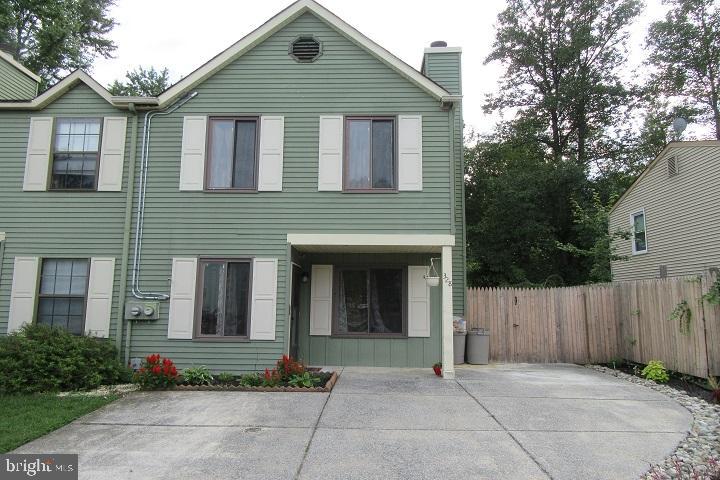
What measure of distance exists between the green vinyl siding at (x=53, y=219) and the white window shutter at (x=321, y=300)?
12.4ft

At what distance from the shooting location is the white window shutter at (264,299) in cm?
879

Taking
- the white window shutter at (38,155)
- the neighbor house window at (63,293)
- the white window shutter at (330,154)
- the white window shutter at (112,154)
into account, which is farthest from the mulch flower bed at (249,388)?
the white window shutter at (38,155)

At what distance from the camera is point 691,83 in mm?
24609

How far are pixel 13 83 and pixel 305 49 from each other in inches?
281

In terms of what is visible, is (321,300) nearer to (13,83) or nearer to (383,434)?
(383,434)

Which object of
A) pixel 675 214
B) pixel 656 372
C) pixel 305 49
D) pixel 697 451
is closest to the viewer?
pixel 697 451

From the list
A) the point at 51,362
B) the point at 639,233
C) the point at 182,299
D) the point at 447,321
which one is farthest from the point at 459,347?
the point at 639,233

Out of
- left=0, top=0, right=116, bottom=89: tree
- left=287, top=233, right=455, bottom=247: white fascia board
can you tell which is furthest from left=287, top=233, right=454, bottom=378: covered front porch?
left=0, top=0, right=116, bottom=89: tree

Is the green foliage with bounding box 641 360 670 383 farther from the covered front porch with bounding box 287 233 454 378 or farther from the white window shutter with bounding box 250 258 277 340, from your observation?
the white window shutter with bounding box 250 258 277 340

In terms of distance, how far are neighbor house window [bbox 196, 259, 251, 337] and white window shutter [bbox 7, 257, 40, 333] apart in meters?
3.18

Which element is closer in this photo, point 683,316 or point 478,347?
point 683,316

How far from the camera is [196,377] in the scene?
808cm

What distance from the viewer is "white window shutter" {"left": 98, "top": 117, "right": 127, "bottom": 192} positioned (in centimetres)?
928

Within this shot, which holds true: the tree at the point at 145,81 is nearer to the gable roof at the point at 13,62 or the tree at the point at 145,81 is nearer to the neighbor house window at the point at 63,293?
the gable roof at the point at 13,62
